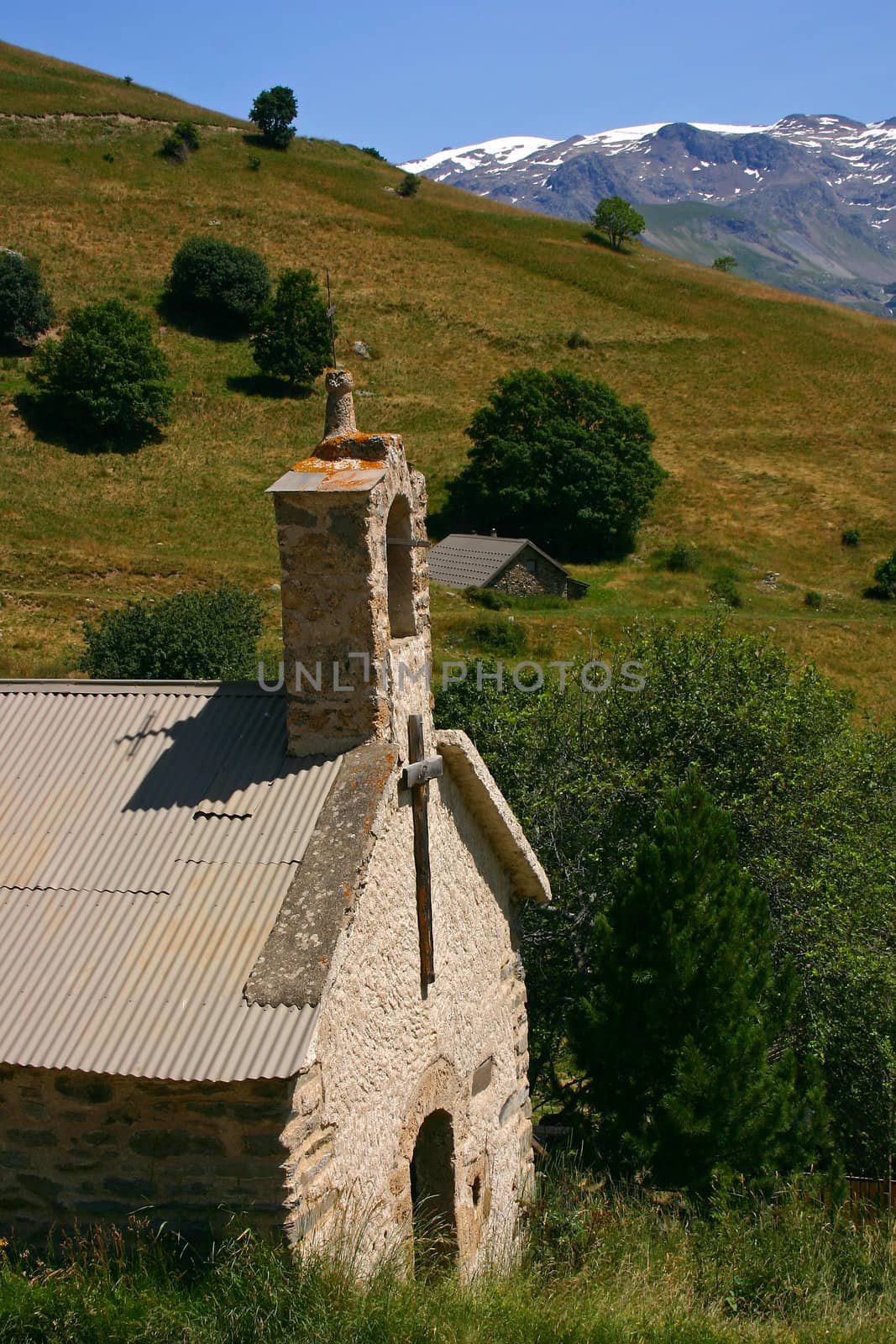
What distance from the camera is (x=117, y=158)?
75500mm

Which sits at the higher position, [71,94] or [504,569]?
[71,94]

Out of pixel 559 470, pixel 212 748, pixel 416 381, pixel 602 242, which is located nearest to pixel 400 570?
pixel 212 748

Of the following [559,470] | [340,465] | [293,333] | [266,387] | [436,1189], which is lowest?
[559,470]

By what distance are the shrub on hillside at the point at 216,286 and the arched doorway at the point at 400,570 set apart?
56.2m

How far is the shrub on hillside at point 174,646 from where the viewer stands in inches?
890

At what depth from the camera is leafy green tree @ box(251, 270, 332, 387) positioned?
188 feet

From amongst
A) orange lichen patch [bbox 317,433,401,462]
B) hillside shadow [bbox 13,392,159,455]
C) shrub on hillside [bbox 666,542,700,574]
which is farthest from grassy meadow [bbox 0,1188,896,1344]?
hillside shadow [bbox 13,392,159,455]

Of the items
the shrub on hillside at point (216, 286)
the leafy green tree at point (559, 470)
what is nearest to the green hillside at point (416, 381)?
the shrub on hillside at point (216, 286)

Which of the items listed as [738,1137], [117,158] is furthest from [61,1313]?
[117,158]

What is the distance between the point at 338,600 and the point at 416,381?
182 ft

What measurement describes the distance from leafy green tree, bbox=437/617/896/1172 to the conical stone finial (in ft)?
23.5

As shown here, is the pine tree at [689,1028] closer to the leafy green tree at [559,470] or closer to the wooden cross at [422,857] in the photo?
the wooden cross at [422,857]

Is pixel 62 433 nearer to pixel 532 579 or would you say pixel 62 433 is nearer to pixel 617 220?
pixel 532 579

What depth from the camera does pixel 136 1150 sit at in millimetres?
5984
